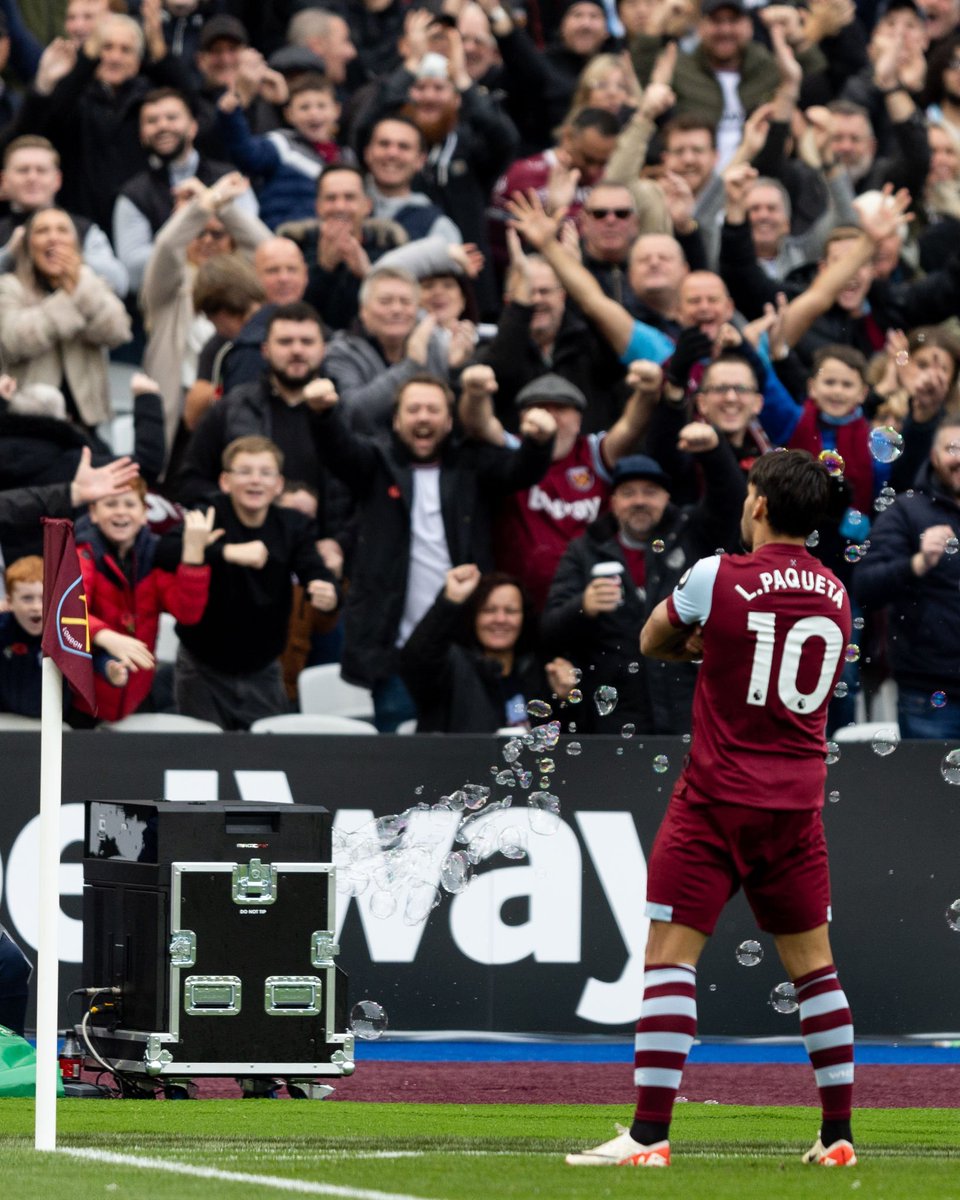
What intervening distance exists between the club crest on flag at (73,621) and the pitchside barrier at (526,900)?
165 inches

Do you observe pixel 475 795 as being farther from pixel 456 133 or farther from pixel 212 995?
pixel 456 133

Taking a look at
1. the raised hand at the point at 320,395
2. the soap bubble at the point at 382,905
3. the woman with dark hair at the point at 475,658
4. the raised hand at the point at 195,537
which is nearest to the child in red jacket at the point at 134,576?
the raised hand at the point at 195,537

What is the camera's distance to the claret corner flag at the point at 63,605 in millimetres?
7207

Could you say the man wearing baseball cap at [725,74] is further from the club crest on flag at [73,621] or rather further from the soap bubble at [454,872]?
the club crest on flag at [73,621]

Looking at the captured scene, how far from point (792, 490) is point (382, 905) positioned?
5.01m

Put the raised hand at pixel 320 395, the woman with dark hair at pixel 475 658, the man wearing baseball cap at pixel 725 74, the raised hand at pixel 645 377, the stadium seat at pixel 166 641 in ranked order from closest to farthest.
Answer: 1. the woman with dark hair at pixel 475 658
2. the raised hand at pixel 320 395
3. the raised hand at pixel 645 377
4. the stadium seat at pixel 166 641
5. the man wearing baseball cap at pixel 725 74

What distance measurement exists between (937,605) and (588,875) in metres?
2.14

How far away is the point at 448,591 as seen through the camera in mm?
11922

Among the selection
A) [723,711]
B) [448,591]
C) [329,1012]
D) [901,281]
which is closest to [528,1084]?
[329,1012]

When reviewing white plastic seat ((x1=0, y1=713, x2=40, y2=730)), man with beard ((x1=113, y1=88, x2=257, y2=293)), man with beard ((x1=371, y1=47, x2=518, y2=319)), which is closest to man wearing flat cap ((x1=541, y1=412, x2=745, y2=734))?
white plastic seat ((x1=0, y1=713, x2=40, y2=730))

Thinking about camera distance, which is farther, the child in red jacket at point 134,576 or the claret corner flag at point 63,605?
the child in red jacket at point 134,576

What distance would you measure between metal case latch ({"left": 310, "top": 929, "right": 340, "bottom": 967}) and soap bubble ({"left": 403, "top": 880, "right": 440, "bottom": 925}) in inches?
87.5

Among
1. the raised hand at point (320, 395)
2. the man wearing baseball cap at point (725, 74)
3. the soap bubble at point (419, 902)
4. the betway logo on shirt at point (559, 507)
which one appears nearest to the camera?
the soap bubble at point (419, 902)

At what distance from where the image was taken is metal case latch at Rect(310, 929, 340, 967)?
30.3ft
